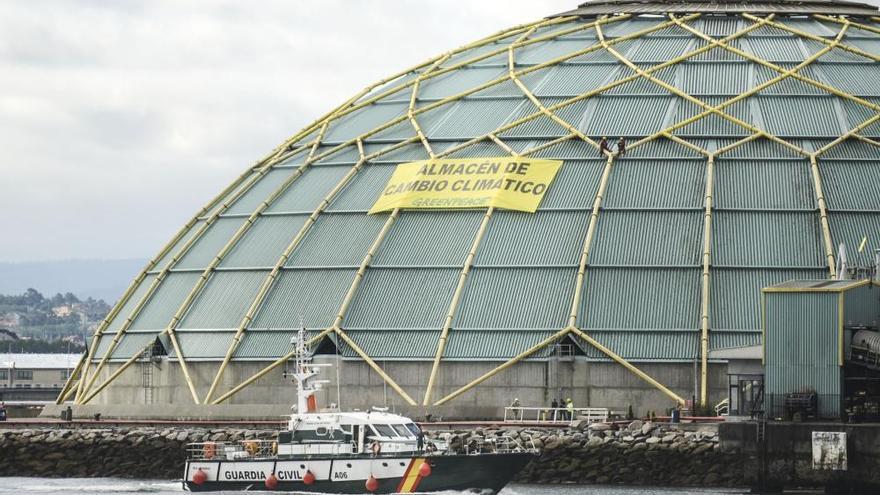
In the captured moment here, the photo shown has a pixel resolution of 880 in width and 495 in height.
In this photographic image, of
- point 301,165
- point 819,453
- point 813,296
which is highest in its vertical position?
point 301,165

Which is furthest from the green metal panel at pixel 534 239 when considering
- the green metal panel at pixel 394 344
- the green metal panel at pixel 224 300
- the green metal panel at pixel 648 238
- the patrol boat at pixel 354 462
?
the patrol boat at pixel 354 462

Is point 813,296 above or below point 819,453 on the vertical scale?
above

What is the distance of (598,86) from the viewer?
13162 cm

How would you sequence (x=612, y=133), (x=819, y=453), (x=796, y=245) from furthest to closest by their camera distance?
(x=612, y=133) < (x=796, y=245) < (x=819, y=453)

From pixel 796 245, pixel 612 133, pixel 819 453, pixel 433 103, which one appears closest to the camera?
pixel 819 453

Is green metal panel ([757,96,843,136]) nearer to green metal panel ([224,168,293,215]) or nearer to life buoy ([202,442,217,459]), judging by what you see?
green metal panel ([224,168,293,215])

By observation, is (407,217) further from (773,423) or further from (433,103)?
(773,423)

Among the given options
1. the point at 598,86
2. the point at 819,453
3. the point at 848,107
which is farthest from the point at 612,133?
the point at 819,453

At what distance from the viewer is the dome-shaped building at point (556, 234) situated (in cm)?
11769

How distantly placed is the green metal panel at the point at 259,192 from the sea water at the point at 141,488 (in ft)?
80.7

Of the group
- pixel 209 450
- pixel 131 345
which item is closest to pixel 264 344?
pixel 131 345

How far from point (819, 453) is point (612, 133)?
123 ft

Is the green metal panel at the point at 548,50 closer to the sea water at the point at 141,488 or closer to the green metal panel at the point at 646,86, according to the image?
the green metal panel at the point at 646,86

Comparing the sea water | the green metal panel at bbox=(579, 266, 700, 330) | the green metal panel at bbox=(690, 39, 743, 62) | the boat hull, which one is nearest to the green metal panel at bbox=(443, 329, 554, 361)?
the green metal panel at bbox=(579, 266, 700, 330)
